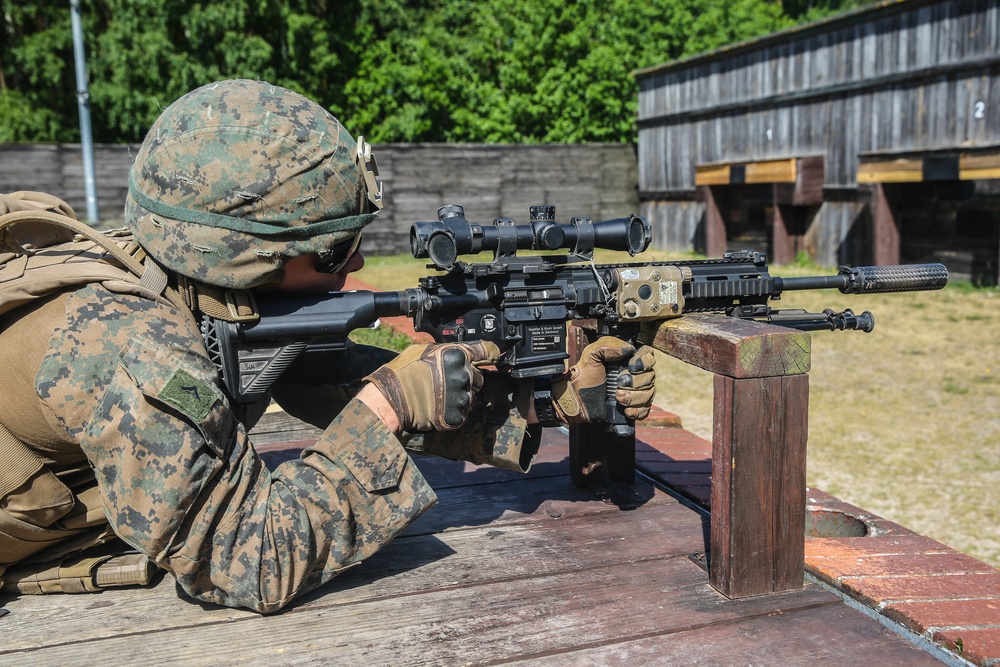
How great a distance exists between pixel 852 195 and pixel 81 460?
14.6 metres

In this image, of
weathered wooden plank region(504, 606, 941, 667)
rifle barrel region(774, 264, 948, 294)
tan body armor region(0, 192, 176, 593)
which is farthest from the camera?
rifle barrel region(774, 264, 948, 294)

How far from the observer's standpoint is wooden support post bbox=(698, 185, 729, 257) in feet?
58.9

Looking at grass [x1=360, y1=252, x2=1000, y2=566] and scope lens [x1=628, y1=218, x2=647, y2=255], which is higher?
scope lens [x1=628, y1=218, x2=647, y2=255]

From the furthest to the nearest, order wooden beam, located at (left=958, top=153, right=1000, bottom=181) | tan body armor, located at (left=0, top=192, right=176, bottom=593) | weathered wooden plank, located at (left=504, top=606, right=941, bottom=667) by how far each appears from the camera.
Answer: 1. wooden beam, located at (left=958, top=153, right=1000, bottom=181)
2. tan body armor, located at (left=0, top=192, right=176, bottom=593)
3. weathered wooden plank, located at (left=504, top=606, right=941, bottom=667)

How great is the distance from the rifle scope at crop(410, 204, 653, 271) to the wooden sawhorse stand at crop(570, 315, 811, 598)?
1.92ft

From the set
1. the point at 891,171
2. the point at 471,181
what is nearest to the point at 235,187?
the point at 891,171

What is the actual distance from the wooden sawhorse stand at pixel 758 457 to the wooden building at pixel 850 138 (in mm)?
11077

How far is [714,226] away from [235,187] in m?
16.6

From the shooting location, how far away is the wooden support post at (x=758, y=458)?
7.76 ft

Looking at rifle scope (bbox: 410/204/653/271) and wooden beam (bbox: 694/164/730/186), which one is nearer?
rifle scope (bbox: 410/204/653/271)

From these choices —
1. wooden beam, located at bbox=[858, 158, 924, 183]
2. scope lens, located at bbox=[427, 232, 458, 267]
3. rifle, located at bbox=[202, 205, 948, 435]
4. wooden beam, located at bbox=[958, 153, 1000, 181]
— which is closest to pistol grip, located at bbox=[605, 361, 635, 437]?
rifle, located at bbox=[202, 205, 948, 435]

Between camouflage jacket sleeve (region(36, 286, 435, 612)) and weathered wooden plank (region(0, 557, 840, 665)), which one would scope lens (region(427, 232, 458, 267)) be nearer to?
camouflage jacket sleeve (region(36, 286, 435, 612))

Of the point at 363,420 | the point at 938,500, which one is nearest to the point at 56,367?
the point at 363,420

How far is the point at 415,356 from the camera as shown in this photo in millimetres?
2615
